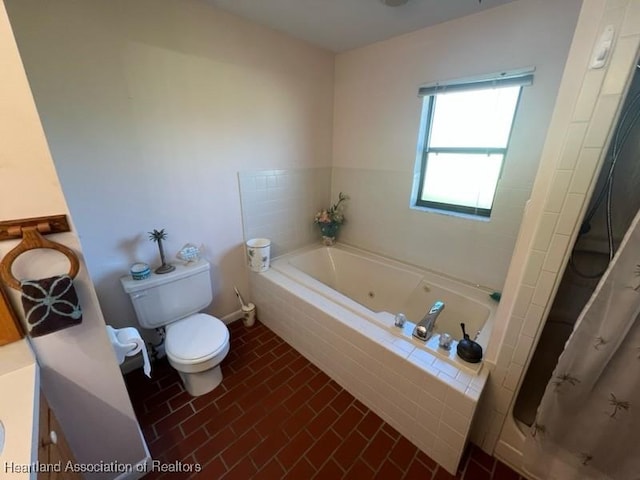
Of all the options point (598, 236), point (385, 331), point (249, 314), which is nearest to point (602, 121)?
point (598, 236)

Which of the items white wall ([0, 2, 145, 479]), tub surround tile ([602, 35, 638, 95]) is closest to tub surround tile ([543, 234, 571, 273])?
tub surround tile ([602, 35, 638, 95])

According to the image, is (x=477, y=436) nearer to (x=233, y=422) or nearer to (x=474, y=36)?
(x=233, y=422)

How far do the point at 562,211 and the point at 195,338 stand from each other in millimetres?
1930

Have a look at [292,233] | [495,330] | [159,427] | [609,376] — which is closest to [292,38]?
[292,233]

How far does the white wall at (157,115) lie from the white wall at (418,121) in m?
0.53

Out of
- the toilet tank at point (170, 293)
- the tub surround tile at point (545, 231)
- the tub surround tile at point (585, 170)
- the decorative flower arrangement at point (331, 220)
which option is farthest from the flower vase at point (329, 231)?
the tub surround tile at point (585, 170)

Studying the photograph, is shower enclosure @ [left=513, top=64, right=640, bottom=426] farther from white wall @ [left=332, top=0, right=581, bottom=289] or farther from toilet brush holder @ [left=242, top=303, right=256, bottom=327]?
toilet brush holder @ [left=242, top=303, right=256, bottom=327]

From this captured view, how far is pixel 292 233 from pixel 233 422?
1576mm

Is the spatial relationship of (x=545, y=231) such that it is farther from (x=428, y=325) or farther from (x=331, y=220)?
(x=331, y=220)

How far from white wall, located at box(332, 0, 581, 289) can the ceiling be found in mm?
108

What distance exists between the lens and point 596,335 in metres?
0.92

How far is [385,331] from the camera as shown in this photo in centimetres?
152

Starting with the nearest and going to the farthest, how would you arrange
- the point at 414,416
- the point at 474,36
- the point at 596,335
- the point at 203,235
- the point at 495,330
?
1. the point at 596,335
2. the point at 495,330
3. the point at 414,416
4. the point at 474,36
5. the point at 203,235

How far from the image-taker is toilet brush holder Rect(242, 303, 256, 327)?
7.41 ft
